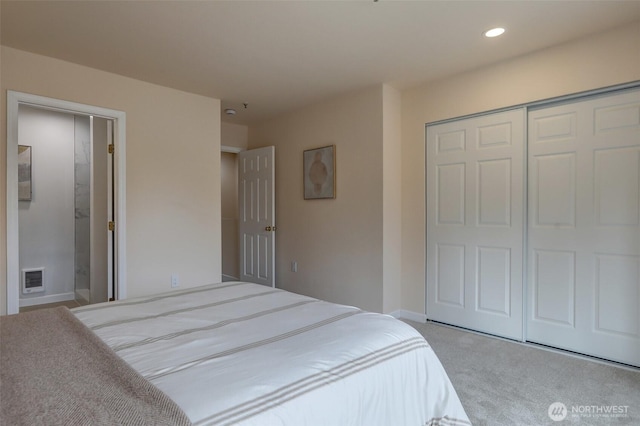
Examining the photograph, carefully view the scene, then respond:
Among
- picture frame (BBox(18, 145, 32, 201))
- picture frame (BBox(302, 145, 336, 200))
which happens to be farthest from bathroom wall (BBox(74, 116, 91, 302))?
picture frame (BBox(302, 145, 336, 200))

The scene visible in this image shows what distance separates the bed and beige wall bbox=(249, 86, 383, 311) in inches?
76.0

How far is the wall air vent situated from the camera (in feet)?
13.4

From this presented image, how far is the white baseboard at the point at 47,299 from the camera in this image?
13.3 feet

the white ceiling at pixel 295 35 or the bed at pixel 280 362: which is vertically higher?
the white ceiling at pixel 295 35

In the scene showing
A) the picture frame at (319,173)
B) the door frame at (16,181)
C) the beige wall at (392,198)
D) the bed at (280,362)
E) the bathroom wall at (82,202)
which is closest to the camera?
the bed at (280,362)

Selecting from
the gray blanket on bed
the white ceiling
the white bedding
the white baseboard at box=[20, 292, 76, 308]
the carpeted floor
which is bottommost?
the carpeted floor

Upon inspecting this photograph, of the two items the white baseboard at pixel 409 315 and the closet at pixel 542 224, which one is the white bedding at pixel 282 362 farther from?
the white baseboard at pixel 409 315

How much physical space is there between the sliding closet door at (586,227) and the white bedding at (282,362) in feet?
6.26

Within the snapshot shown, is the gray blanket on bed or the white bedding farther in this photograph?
the white bedding

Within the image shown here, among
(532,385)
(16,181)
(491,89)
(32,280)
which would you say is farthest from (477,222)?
(32,280)

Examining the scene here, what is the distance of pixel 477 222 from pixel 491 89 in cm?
119

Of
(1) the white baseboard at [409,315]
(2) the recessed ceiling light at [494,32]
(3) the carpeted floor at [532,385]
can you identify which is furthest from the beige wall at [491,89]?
(3) the carpeted floor at [532,385]

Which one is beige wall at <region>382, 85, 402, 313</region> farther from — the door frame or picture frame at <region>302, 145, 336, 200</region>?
the door frame

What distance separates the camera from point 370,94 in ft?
11.6
